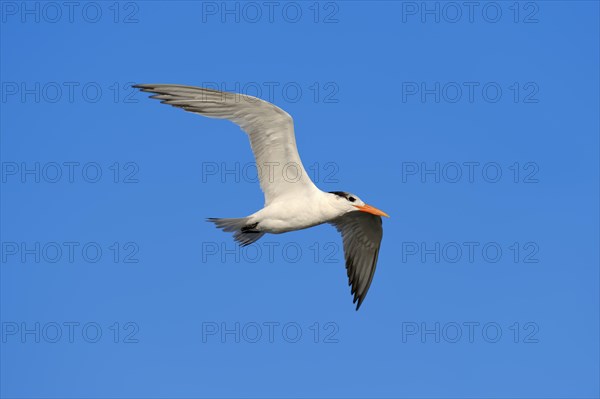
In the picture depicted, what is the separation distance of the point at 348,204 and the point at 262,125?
2094 millimetres

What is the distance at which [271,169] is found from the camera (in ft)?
46.4

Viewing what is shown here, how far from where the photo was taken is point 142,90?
514 inches

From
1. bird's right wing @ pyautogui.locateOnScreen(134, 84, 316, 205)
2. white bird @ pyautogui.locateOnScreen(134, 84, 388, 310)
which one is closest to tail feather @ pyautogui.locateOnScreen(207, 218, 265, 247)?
white bird @ pyautogui.locateOnScreen(134, 84, 388, 310)

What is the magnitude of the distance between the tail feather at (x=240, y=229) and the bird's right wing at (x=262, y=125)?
0.52 m

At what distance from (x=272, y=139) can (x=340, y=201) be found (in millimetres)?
1626

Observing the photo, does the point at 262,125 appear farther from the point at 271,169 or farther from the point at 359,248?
the point at 359,248

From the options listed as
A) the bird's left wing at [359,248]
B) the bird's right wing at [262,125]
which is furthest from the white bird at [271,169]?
the bird's left wing at [359,248]

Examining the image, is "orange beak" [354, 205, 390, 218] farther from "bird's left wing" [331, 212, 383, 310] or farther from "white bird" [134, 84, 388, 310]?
"bird's left wing" [331, 212, 383, 310]

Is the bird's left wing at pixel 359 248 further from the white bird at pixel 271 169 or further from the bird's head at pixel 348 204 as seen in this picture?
the bird's head at pixel 348 204

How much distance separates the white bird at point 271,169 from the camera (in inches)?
527

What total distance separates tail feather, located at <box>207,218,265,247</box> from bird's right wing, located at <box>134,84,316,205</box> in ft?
1.71

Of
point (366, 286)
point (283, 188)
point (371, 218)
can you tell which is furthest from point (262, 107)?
point (366, 286)

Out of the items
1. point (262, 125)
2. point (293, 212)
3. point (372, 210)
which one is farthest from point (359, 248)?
point (262, 125)

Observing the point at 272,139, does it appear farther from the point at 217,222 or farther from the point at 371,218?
the point at 371,218
